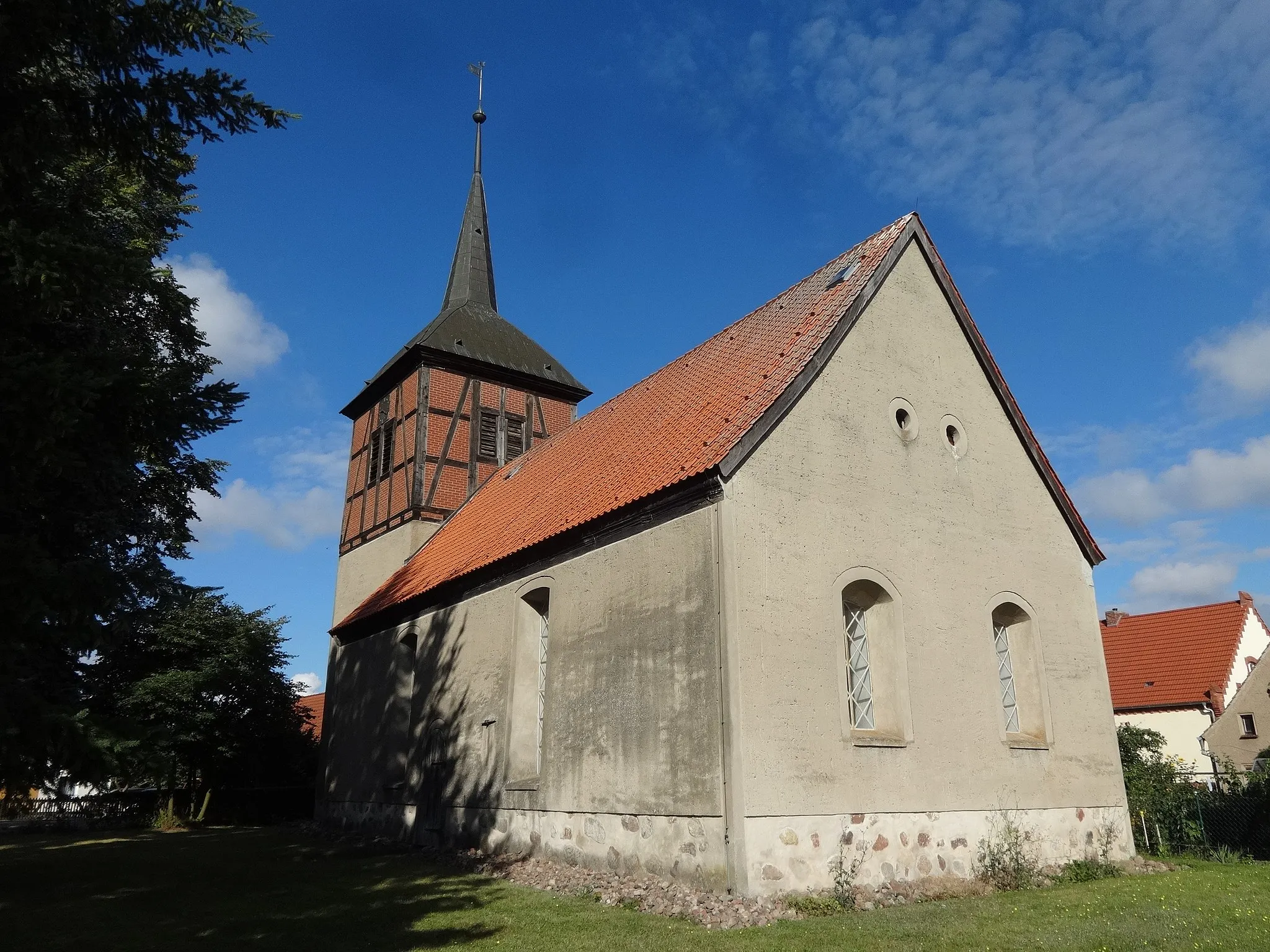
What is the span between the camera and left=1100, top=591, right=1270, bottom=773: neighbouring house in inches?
898

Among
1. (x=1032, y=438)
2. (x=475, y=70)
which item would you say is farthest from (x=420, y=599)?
(x=475, y=70)

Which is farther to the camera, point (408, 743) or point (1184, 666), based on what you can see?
point (1184, 666)

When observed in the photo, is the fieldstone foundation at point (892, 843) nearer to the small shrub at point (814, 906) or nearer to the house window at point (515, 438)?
the small shrub at point (814, 906)

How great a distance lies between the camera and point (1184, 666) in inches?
945

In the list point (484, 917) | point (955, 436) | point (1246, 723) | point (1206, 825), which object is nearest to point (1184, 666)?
point (1246, 723)

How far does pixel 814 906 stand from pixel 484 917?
295cm

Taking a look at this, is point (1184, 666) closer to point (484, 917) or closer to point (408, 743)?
point (408, 743)

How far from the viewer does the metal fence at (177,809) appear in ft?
66.8

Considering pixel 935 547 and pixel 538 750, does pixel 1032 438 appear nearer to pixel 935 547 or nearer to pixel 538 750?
pixel 935 547

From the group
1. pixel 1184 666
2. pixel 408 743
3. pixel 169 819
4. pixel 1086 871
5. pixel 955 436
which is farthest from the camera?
pixel 1184 666

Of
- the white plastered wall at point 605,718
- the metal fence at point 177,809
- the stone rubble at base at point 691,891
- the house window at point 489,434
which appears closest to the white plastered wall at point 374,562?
the house window at point 489,434

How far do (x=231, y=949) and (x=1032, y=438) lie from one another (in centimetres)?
1136

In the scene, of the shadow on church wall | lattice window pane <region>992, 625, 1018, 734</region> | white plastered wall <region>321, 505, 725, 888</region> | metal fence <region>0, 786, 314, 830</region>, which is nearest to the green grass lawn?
white plastered wall <region>321, 505, 725, 888</region>

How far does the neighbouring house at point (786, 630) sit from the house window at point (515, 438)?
5.46 meters
